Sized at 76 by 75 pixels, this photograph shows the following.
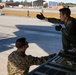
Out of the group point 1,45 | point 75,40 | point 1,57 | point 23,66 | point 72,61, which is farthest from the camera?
point 1,45

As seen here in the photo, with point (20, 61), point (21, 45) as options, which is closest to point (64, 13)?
point (21, 45)

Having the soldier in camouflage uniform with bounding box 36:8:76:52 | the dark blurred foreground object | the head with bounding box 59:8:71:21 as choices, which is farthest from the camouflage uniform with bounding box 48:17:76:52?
the dark blurred foreground object

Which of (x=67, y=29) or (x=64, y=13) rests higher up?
(x=64, y=13)

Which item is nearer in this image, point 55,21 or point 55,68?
point 55,68

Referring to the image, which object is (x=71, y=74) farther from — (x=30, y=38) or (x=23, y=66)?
(x=30, y=38)

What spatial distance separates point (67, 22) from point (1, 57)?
18.1 ft

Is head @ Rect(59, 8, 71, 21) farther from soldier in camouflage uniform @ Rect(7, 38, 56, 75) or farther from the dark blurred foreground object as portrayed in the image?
the dark blurred foreground object

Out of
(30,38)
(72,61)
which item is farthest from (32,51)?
(72,61)

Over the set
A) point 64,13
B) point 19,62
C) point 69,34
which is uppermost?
point 64,13

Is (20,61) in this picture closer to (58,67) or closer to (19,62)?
(19,62)

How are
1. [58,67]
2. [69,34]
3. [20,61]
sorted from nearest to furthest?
[58,67] < [20,61] < [69,34]

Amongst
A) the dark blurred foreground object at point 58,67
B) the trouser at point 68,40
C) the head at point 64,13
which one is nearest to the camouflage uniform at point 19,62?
the dark blurred foreground object at point 58,67

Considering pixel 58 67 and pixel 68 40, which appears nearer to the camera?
pixel 58 67

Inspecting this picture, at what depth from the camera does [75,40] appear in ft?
15.2
